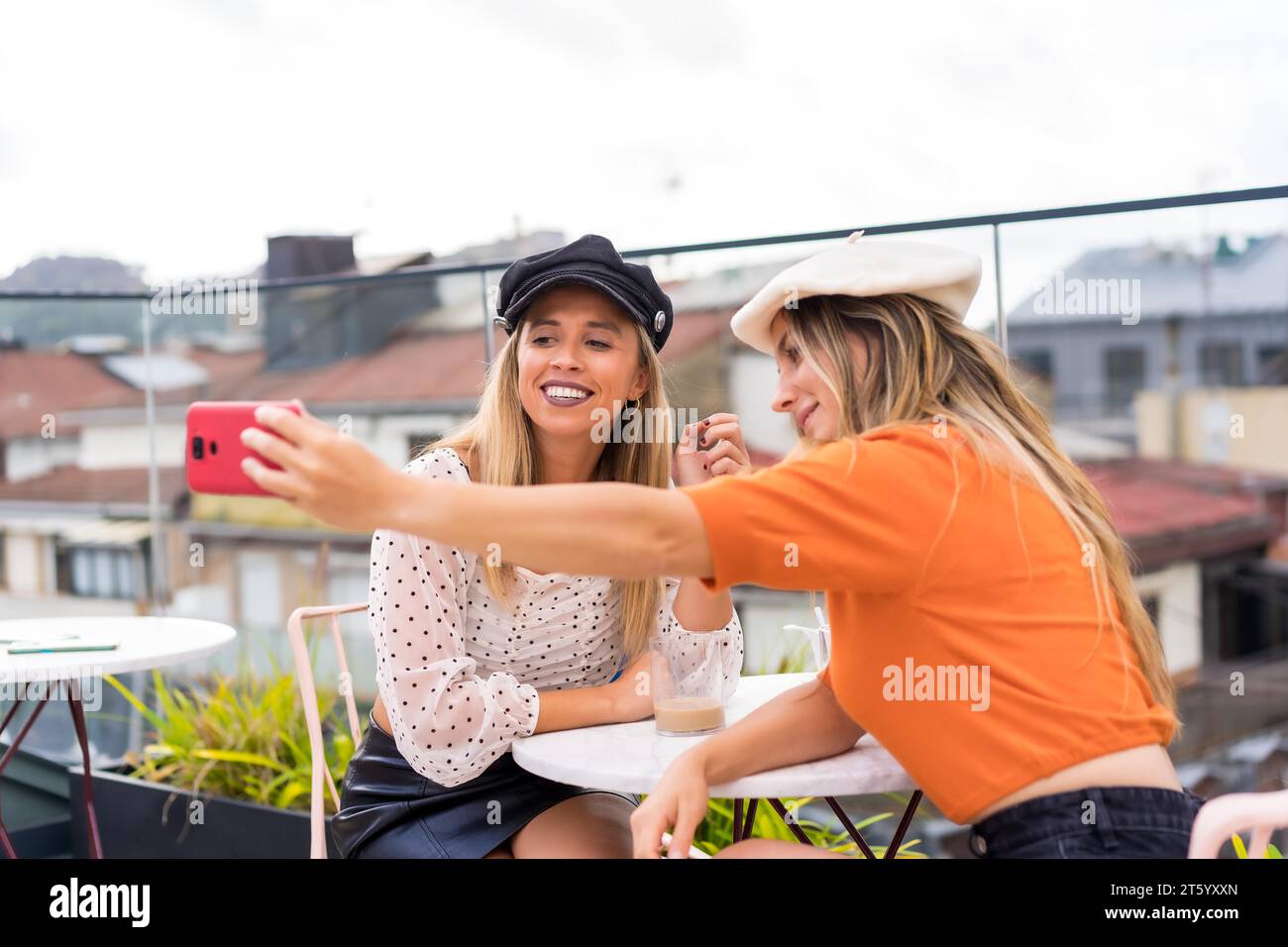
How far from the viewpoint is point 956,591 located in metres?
1.18

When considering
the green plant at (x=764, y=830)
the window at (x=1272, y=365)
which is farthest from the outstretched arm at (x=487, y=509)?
the window at (x=1272, y=365)

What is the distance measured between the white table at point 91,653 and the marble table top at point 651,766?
101cm

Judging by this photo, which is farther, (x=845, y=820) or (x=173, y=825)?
(x=173, y=825)

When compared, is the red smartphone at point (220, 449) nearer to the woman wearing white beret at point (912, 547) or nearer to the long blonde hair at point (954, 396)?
the woman wearing white beret at point (912, 547)

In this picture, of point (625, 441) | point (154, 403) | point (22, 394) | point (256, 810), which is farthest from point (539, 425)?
point (22, 394)

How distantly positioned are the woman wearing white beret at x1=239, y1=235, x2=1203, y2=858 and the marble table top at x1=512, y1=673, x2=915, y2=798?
0.12ft

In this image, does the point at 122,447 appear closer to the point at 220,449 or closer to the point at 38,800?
the point at 38,800

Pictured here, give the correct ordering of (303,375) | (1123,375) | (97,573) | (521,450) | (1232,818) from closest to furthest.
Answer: (1232,818) < (521,450) < (97,573) < (303,375) < (1123,375)

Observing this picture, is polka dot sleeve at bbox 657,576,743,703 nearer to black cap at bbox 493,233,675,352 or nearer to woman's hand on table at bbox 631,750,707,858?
woman's hand on table at bbox 631,750,707,858

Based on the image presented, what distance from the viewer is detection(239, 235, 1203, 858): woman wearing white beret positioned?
1.04 meters

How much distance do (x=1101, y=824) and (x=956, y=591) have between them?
0.91 feet

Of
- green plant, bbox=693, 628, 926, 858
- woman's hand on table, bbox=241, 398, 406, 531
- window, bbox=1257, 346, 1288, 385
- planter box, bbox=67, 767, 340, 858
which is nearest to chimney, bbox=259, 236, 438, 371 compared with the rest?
planter box, bbox=67, 767, 340, 858

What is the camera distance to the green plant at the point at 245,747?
313 cm

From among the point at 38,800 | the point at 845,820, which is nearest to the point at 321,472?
the point at 845,820
